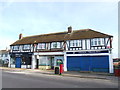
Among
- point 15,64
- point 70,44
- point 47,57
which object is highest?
point 70,44

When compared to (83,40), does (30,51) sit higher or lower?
lower

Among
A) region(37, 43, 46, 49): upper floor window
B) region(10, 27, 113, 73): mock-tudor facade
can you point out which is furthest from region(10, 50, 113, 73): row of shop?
region(37, 43, 46, 49): upper floor window

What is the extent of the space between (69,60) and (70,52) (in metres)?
1.55

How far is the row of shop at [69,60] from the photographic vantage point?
20781 millimetres

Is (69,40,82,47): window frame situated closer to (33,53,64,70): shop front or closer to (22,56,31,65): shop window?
(33,53,64,70): shop front

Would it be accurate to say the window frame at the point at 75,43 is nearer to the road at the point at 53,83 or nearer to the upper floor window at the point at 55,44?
the upper floor window at the point at 55,44

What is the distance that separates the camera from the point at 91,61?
21656 millimetres

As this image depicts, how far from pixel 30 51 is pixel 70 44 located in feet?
33.5

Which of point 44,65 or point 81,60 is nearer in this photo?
point 81,60

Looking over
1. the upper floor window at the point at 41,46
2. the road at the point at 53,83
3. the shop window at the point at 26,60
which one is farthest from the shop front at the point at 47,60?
the road at the point at 53,83

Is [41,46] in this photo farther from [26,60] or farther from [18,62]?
[18,62]

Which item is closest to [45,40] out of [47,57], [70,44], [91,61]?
[47,57]

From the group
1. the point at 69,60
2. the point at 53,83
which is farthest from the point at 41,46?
the point at 53,83

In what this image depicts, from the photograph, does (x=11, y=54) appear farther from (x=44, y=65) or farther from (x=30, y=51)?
(x=44, y=65)
